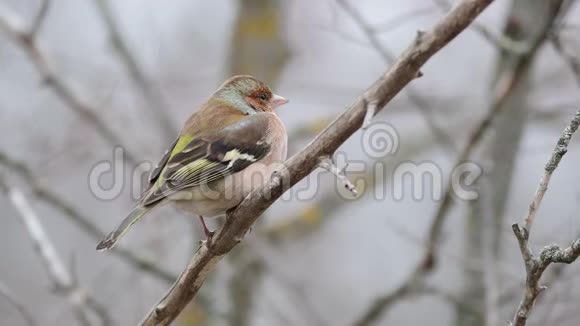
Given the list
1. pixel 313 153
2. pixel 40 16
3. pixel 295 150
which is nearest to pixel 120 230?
pixel 313 153

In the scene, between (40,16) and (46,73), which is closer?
(40,16)

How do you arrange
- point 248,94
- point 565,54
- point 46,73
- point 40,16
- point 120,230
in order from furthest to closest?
point 46,73, point 40,16, point 248,94, point 565,54, point 120,230

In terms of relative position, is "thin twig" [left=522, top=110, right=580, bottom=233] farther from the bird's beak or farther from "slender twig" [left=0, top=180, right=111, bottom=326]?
"slender twig" [left=0, top=180, right=111, bottom=326]

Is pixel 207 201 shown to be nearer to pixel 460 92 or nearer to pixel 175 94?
pixel 460 92

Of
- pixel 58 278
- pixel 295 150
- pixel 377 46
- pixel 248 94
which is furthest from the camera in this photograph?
pixel 295 150

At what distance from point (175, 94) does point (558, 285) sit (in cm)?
701

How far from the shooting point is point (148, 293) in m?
6.97

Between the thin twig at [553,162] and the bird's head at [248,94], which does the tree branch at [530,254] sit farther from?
the bird's head at [248,94]

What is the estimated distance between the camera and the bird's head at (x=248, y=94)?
17.3 feet

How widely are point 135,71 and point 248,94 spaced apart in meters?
2.32

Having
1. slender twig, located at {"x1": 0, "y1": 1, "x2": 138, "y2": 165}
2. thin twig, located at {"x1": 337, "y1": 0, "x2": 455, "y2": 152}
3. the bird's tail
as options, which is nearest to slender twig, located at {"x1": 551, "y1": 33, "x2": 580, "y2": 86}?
thin twig, located at {"x1": 337, "y1": 0, "x2": 455, "y2": 152}

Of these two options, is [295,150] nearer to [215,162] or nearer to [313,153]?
[215,162]

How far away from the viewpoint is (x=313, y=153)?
293 centimetres

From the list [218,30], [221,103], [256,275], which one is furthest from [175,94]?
[221,103]
